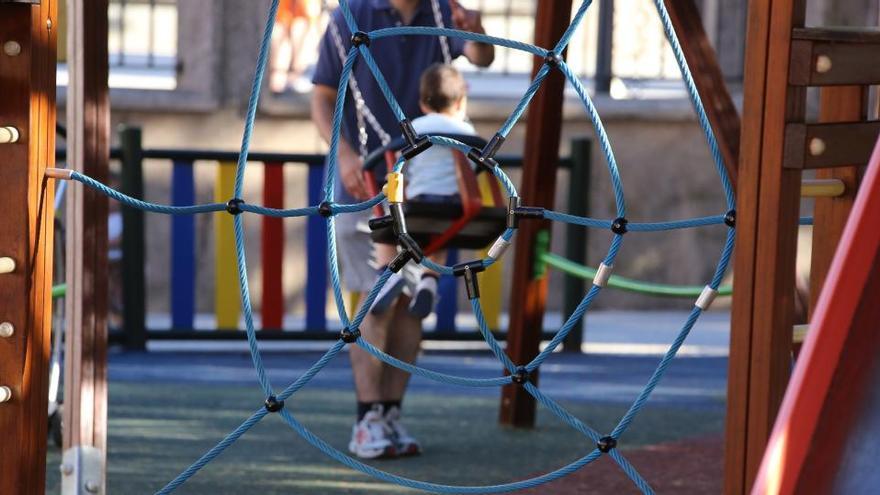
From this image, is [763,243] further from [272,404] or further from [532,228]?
[532,228]

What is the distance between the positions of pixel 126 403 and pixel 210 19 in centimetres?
399

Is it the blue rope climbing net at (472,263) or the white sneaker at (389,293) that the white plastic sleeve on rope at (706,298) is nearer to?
the blue rope climbing net at (472,263)

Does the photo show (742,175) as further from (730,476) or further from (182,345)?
(182,345)

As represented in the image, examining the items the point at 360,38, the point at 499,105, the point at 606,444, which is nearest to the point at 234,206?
the point at 360,38

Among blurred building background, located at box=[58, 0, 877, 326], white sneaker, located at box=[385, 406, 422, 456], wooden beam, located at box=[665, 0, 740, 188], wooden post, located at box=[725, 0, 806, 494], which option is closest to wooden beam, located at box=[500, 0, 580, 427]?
white sneaker, located at box=[385, 406, 422, 456]

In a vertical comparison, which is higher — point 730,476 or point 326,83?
point 326,83

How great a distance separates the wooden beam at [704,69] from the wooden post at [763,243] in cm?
72

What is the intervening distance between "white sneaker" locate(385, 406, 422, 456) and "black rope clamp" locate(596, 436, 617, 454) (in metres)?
1.65

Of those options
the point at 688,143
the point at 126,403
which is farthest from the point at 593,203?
the point at 126,403

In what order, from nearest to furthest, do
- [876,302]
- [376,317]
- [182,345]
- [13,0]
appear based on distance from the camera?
[876,302], [13,0], [376,317], [182,345]

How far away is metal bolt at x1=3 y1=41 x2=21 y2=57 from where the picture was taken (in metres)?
2.64


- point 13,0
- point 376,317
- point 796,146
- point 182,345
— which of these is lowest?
point 182,345

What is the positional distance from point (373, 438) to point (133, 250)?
280 cm

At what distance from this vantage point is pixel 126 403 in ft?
17.3
